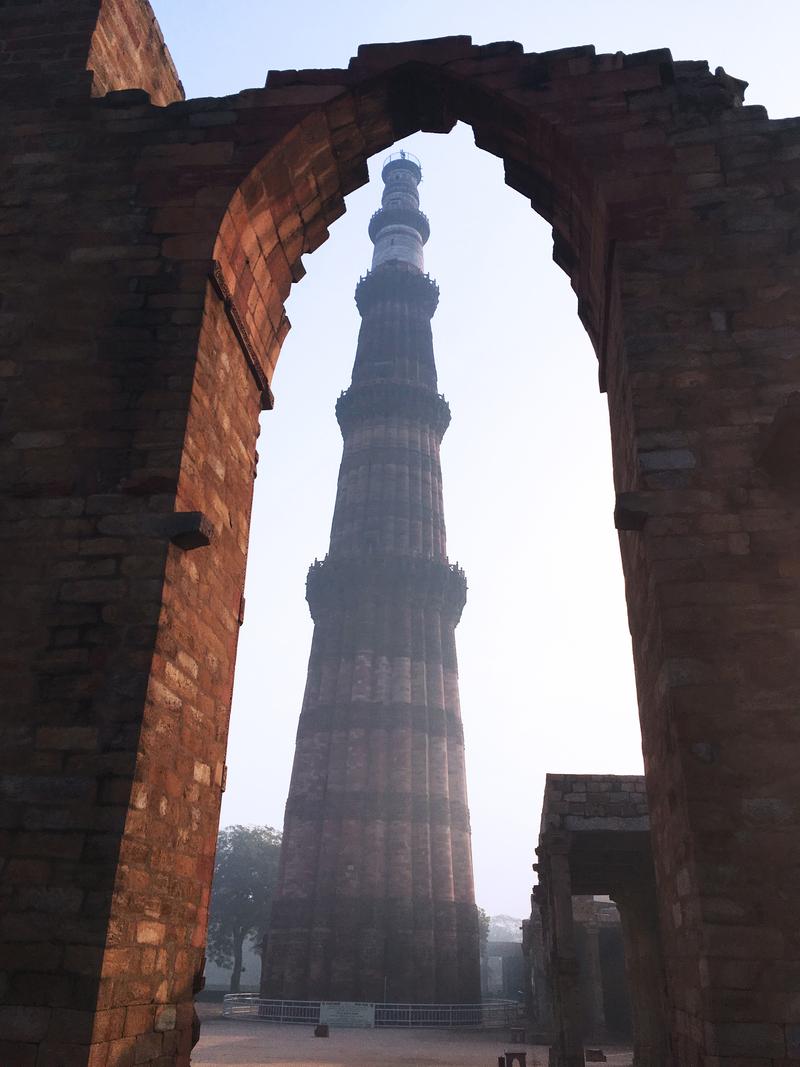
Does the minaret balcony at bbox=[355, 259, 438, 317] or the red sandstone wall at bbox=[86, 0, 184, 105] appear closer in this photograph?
the red sandstone wall at bbox=[86, 0, 184, 105]

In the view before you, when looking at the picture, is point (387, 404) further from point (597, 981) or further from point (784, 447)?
point (784, 447)

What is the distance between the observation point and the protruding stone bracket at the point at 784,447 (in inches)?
168

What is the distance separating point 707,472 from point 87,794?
144 inches

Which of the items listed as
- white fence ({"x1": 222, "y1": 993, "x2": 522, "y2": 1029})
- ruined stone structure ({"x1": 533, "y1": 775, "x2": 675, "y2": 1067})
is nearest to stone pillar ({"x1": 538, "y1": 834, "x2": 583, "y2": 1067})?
ruined stone structure ({"x1": 533, "y1": 775, "x2": 675, "y2": 1067})

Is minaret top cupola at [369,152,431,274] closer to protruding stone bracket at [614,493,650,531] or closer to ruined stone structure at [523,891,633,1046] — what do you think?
ruined stone structure at [523,891,633,1046]

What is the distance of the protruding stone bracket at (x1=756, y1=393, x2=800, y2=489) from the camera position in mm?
4266

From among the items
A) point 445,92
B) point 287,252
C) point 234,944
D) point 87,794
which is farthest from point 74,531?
point 234,944

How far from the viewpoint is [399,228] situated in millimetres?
41250

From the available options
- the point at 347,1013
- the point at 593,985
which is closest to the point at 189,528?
the point at 593,985

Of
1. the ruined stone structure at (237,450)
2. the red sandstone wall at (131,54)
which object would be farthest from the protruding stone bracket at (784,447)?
the red sandstone wall at (131,54)

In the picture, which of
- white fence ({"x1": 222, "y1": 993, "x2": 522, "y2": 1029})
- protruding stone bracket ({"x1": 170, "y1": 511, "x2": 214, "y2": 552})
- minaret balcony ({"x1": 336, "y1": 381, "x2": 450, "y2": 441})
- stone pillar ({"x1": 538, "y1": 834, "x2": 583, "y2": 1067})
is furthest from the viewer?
minaret balcony ({"x1": 336, "y1": 381, "x2": 450, "y2": 441})

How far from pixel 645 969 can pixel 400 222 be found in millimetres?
36772

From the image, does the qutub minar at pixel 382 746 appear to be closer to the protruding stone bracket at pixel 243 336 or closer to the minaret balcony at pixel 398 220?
the minaret balcony at pixel 398 220

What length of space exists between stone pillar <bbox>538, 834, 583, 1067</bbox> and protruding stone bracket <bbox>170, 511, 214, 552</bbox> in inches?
307
